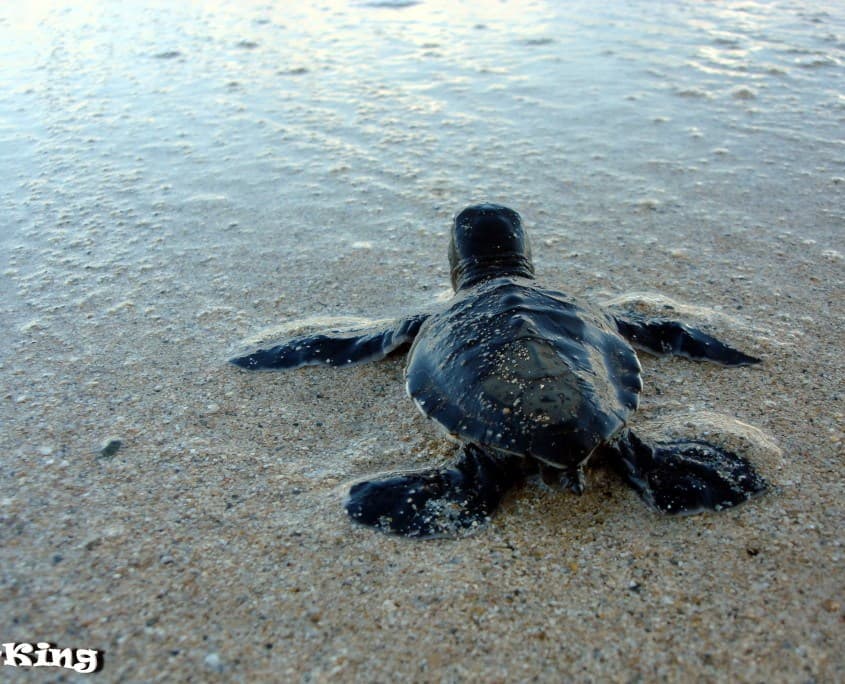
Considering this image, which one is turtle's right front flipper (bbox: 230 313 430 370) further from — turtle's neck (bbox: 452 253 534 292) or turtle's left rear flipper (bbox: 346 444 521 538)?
turtle's left rear flipper (bbox: 346 444 521 538)

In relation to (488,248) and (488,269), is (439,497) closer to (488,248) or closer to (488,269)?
(488,269)

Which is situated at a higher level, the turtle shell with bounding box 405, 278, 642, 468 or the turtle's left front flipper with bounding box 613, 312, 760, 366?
the turtle shell with bounding box 405, 278, 642, 468

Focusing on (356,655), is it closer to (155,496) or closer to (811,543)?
(155,496)

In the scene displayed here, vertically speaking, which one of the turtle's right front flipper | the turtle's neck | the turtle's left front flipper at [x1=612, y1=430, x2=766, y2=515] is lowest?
the turtle's right front flipper

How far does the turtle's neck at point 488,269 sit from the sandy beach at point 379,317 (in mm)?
313

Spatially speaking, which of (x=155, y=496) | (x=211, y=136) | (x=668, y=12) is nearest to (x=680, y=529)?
(x=155, y=496)

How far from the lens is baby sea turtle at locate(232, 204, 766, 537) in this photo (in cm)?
200

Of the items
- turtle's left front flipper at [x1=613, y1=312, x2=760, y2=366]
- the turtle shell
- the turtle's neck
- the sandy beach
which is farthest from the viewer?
the turtle's neck

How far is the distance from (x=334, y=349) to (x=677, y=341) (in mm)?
1429

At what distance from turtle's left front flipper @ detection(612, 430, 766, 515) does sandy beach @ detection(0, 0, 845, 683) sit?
0.16 ft

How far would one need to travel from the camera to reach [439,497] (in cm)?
210

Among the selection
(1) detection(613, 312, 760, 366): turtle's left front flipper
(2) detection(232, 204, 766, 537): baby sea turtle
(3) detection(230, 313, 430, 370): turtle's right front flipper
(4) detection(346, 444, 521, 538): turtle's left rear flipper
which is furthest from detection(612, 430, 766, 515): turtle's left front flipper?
(3) detection(230, 313, 430, 370): turtle's right front flipper

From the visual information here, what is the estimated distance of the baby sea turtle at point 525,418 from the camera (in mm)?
1998

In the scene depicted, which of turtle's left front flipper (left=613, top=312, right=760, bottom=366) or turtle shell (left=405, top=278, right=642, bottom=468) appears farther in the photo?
turtle's left front flipper (left=613, top=312, right=760, bottom=366)
